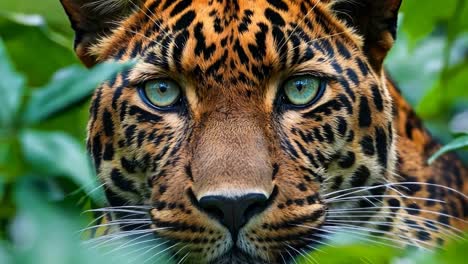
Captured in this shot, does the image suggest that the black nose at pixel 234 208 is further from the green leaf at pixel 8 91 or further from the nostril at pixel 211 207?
the green leaf at pixel 8 91

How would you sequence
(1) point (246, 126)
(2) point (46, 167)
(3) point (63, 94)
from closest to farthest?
(2) point (46, 167), (3) point (63, 94), (1) point (246, 126)

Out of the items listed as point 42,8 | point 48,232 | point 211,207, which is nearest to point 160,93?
point 211,207

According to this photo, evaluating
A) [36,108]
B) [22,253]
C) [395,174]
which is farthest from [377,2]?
[22,253]

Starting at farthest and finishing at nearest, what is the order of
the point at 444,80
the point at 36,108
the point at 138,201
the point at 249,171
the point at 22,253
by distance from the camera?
the point at 444,80 → the point at 138,201 → the point at 249,171 → the point at 36,108 → the point at 22,253

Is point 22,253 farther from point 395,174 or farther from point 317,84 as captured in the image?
point 395,174

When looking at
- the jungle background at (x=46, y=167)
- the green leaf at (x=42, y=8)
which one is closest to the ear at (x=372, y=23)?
the jungle background at (x=46, y=167)

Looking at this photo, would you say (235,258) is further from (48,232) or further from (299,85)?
(48,232)
